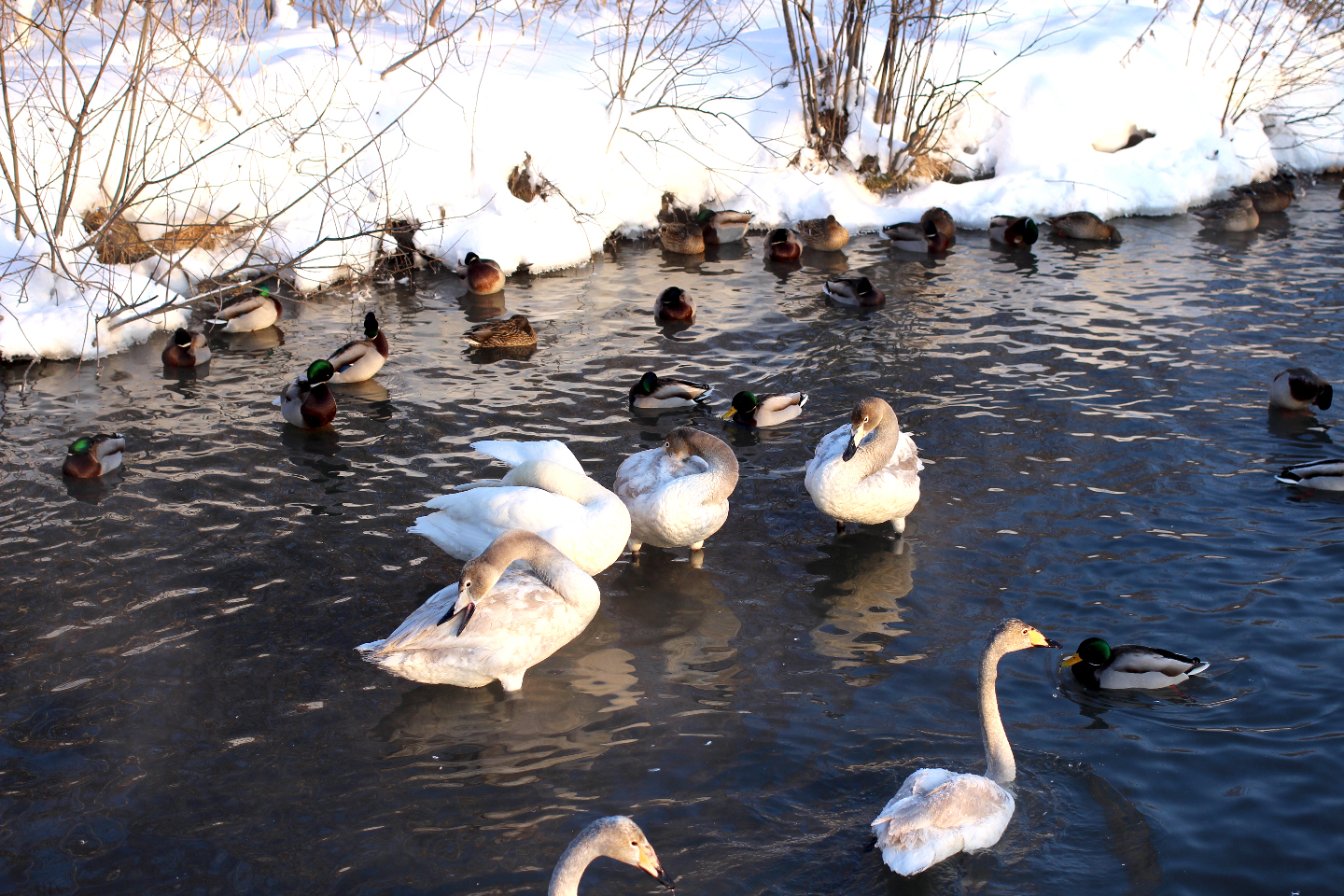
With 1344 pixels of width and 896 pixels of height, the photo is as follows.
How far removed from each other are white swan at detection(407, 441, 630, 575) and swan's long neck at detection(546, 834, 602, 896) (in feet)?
9.45

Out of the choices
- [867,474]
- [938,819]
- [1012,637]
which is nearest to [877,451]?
[867,474]

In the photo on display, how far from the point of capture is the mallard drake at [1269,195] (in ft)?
52.2

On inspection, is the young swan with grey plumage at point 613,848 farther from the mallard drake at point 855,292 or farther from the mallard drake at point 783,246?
the mallard drake at point 783,246

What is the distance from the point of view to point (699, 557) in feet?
24.7

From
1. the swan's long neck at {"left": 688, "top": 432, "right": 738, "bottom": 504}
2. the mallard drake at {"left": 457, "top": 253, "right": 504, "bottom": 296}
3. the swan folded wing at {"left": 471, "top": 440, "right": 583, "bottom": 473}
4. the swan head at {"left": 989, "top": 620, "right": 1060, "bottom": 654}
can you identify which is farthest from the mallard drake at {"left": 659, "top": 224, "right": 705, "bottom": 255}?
the swan head at {"left": 989, "top": 620, "right": 1060, "bottom": 654}

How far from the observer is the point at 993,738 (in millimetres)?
4973

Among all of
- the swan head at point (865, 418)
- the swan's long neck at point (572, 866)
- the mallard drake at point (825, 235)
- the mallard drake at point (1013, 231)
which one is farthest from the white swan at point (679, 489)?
the mallard drake at point (1013, 231)

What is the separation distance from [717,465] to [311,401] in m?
4.25

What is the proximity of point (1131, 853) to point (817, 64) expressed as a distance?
51.0 ft

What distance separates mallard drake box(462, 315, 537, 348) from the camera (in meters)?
11.5

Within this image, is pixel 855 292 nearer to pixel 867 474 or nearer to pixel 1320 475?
pixel 867 474

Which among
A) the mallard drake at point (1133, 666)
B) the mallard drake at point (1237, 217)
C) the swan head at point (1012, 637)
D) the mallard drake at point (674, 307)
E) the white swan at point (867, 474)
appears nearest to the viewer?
the swan head at point (1012, 637)

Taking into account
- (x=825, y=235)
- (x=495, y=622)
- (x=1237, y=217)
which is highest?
(x=825, y=235)

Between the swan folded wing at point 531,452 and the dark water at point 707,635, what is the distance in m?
0.91
